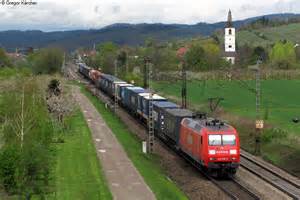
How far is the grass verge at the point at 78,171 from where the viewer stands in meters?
29.5

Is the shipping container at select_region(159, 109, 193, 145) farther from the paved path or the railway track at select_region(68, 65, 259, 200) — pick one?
the railway track at select_region(68, 65, 259, 200)

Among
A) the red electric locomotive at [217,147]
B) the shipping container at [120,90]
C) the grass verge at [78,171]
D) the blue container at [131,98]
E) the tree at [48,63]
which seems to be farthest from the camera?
the tree at [48,63]

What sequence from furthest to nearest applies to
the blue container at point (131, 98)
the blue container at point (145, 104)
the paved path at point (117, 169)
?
1. the blue container at point (131, 98)
2. the blue container at point (145, 104)
3. the paved path at point (117, 169)

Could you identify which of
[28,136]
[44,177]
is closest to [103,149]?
[28,136]

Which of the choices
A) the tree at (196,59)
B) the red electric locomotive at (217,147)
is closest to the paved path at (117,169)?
the red electric locomotive at (217,147)

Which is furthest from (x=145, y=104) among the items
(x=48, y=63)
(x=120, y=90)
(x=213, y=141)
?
(x=48, y=63)

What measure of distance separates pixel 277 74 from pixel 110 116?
188 feet

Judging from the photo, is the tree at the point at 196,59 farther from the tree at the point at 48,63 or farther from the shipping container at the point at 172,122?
the shipping container at the point at 172,122

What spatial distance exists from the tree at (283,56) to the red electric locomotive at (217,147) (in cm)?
10271

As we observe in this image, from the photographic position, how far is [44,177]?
27.4 metres

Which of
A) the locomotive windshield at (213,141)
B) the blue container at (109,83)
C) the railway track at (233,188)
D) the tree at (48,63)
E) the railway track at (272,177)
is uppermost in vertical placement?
the tree at (48,63)

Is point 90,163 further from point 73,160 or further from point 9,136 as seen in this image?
point 9,136

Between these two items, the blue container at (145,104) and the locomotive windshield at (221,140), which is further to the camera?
the blue container at (145,104)

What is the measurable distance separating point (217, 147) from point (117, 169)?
265 inches
